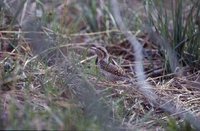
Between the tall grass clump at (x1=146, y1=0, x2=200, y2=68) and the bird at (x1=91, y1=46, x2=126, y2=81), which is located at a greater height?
the tall grass clump at (x1=146, y1=0, x2=200, y2=68)

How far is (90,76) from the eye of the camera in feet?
6.92

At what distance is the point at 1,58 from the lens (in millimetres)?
2250

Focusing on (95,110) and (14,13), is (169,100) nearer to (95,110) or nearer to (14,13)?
(95,110)

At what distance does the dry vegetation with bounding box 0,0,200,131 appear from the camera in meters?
1.64

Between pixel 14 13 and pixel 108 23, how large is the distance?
679 millimetres

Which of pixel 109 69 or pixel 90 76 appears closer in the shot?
pixel 90 76

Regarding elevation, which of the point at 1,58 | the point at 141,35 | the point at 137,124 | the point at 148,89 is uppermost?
the point at 141,35

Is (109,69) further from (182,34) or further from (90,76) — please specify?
(182,34)

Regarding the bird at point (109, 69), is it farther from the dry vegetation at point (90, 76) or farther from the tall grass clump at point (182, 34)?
the tall grass clump at point (182, 34)

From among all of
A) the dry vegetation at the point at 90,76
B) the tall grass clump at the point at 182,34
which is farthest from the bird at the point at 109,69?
the tall grass clump at the point at 182,34

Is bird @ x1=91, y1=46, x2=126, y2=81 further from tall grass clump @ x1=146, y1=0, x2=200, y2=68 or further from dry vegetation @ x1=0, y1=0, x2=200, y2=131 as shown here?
tall grass clump @ x1=146, y1=0, x2=200, y2=68

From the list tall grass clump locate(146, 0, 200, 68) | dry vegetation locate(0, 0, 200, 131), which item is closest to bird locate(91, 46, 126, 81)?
dry vegetation locate(0, 0, 200, 131)

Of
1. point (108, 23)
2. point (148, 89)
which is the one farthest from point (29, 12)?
point (148, 89)

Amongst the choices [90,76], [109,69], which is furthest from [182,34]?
[90,76]
